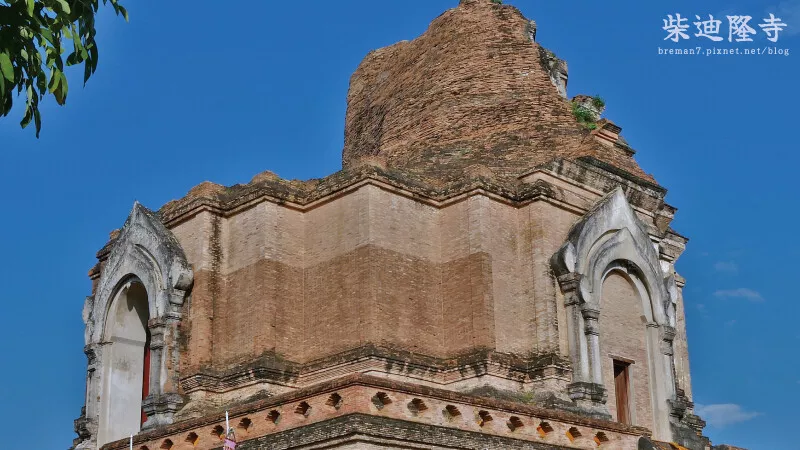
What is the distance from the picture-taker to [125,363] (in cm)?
1827

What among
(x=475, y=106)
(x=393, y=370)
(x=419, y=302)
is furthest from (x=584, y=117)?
(x=393, y=370)

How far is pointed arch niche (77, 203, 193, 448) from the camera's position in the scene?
16938 mm

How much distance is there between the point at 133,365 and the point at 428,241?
17.0ft

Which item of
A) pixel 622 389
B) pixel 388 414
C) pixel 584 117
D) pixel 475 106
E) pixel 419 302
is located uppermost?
pixel 475 106

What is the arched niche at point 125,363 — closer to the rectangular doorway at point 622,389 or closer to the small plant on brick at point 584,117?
the rectangular doorway at point 622,389

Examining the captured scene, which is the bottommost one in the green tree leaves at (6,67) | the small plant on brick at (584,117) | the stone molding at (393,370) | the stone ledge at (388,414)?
the stone ledge at (388,414)

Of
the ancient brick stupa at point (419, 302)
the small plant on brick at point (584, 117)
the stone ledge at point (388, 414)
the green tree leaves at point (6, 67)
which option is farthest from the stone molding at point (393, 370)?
the green tree leaves at point (6, 67)

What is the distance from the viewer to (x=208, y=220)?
17344 millimetres

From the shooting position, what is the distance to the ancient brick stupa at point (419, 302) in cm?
1570

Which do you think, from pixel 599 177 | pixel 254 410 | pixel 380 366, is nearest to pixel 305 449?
pixel 254 410

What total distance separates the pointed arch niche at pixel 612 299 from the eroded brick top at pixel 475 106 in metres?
1.45

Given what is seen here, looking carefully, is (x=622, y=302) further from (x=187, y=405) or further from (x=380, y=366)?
(x=187, y=405)

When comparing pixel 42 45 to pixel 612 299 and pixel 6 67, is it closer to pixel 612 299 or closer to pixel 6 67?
pixel 6 67

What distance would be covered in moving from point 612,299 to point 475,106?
4.33 m
